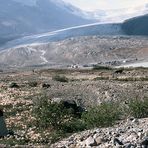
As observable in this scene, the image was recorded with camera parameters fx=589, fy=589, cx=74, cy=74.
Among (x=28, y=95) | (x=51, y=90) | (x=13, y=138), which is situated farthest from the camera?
(x=51, y=90)

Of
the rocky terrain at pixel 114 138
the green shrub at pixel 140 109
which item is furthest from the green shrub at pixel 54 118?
the rocky terrain at pixel 114 138

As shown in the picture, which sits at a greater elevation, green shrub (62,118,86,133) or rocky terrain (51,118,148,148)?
rocky terrain (51,118,148,148)

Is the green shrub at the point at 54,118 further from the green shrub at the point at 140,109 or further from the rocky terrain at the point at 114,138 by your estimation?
the rocky terrain at the point at 114,138

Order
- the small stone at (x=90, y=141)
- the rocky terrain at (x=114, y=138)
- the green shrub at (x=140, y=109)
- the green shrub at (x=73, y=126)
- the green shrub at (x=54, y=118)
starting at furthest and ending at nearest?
the green shrub at (x=54, y=118), the green shrub at (x=140, y=109), the green shrub at (x=73, y=126), the small stone at (x=90, y=141), the rocky terrain at (x=114, y=138)

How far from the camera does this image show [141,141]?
19.3 m

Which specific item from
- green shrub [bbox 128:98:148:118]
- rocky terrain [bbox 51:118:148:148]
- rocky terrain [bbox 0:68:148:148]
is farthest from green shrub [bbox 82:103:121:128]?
rocky terrain [bbox 51:118:148:148]

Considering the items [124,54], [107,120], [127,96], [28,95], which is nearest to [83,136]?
[107,120]

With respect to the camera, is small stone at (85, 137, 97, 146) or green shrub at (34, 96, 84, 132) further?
green shrub at (34, 96, 84, 132)

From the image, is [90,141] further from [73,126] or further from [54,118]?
[54,118]

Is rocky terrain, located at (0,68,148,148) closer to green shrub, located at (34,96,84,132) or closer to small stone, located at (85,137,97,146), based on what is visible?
small stone, located at (85,137,97,146)

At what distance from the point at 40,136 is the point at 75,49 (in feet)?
554

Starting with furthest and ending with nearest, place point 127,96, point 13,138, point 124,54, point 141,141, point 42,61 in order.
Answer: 1. point 42,61
2. point 124,54
3. point 127,96
4. point 13,138
5. point 141,141

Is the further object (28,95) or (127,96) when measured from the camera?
(28,95)

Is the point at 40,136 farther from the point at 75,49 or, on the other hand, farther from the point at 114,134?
the point at 75,49
